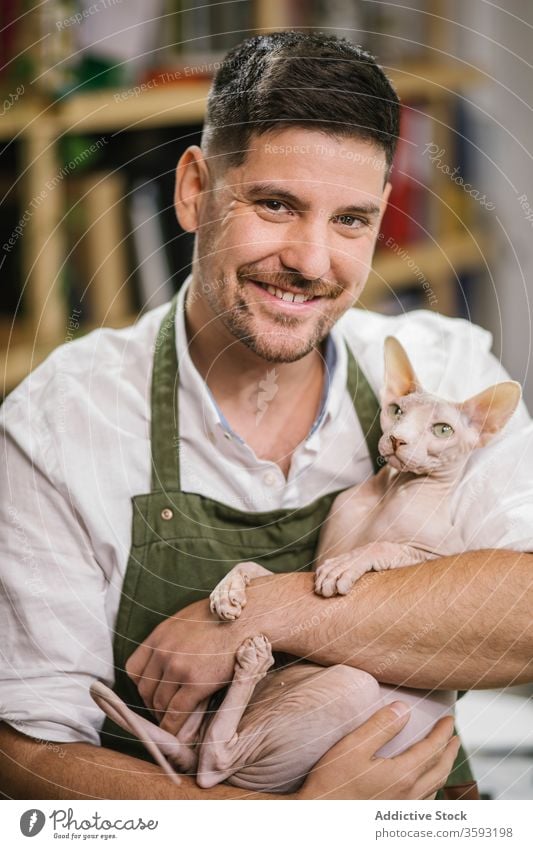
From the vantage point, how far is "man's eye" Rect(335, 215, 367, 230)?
2.97 ft

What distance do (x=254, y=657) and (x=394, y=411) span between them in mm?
275

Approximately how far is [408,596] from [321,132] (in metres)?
0.44

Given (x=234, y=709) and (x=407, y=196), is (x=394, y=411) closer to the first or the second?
(x=234, y=709)

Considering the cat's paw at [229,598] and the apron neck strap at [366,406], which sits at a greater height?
the apron neck strap at [366,406]

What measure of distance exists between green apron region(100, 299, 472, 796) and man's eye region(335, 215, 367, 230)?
0.65 feet

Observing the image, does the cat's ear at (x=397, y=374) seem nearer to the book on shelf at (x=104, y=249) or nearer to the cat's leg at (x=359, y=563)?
the cat's leg at (x=359, y=563)

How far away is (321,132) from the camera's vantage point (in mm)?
871

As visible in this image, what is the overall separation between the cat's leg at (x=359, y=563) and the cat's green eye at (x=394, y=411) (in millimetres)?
126

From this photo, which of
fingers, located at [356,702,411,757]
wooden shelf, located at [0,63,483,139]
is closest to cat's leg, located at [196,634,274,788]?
fingers, located at [356,702,411,757]

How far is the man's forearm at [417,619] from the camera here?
896mm

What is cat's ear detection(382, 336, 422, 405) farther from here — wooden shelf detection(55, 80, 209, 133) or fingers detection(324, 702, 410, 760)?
wooden shelf detection(55, 80, 209, 133)

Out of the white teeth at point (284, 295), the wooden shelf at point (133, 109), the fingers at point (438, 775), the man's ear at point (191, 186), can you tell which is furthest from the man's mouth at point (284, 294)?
the fingers at point (438, 775)

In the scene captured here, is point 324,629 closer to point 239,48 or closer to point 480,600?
point 480,600
